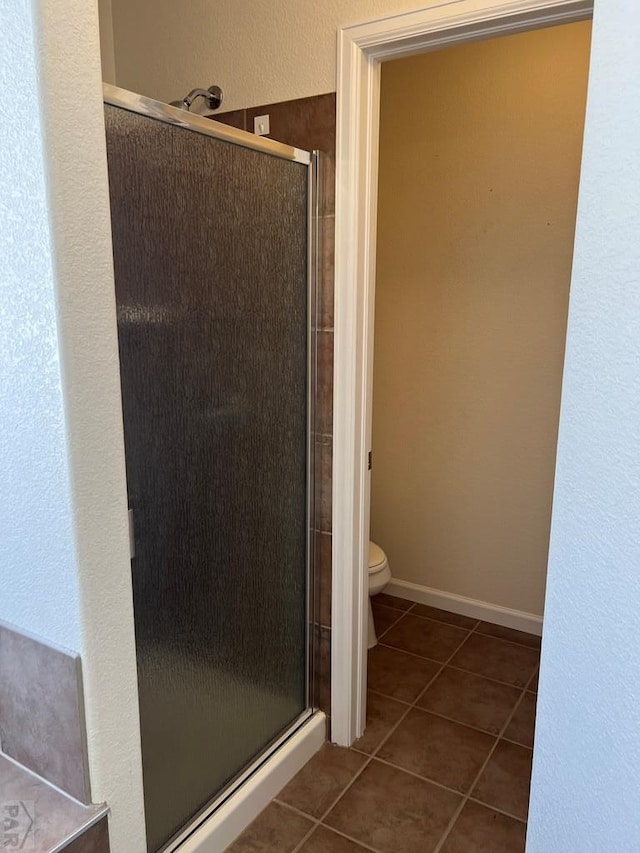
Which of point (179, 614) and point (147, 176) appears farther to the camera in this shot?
point (179, 614)

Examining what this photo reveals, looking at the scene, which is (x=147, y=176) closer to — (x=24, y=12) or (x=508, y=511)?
(x=24, y=12)

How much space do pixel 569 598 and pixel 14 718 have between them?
1.02 m

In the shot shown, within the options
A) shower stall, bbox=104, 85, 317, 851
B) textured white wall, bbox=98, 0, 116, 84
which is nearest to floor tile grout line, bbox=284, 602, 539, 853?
shower stall, bbox=104, 85, 317, 851

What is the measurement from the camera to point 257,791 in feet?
6.14

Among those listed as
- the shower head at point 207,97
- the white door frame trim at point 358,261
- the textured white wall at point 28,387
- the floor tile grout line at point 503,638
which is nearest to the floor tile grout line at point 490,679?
the floor tile grout line at point 503,638

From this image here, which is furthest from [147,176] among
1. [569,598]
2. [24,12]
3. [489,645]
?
[489,645]

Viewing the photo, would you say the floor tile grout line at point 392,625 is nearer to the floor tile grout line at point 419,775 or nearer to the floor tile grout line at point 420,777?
the floor tile grout line at point 419,775

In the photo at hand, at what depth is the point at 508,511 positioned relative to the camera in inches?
111

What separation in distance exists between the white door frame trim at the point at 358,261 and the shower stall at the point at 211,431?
101 mm

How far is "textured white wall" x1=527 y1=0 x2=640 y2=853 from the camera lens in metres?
0.69

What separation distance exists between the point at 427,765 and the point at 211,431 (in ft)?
4.34

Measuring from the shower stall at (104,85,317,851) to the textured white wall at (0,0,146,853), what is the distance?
295 millimetres

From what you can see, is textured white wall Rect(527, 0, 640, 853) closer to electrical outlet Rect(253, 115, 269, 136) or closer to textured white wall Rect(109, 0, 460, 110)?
textured white wall Rect(109, 0, 460, 110)

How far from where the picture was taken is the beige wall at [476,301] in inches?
99.1
